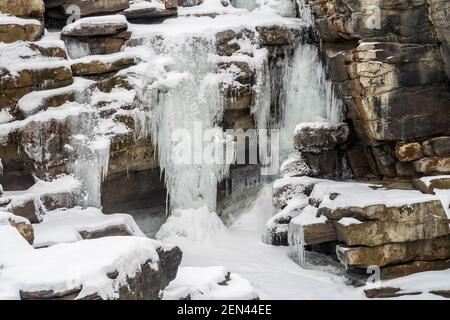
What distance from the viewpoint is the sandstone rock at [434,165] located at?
10828 mm

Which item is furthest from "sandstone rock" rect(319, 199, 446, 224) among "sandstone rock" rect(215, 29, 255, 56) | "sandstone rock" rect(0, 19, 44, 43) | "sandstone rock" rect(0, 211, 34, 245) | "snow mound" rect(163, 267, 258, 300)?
"sandstone rock" rect(0, 19, 44, 43)

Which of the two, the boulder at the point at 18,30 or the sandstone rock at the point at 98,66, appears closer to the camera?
the boulder at the point at 18,30

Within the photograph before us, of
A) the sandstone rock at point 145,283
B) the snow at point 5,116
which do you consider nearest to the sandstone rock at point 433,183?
the sandstone rock at point 145,283

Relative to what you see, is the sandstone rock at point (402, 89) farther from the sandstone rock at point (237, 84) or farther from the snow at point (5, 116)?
the snow at point (5, 116)

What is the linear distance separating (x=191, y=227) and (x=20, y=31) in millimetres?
5520

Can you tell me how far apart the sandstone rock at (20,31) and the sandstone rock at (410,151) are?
8.09 meters

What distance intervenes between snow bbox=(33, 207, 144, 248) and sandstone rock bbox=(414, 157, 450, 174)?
574 cm

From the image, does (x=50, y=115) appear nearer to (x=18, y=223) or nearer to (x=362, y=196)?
(x=18, y=223)

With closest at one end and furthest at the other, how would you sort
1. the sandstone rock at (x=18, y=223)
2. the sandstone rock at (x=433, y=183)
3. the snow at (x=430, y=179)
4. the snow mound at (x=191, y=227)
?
1. the sandstone rock at (x=18, y=223)
2. the sandstone rock at (x=433, y=183)
3. the snow at (x=430, y=179)
4. the snow mound at (x=191, y=227)

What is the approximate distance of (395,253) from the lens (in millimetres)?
9969

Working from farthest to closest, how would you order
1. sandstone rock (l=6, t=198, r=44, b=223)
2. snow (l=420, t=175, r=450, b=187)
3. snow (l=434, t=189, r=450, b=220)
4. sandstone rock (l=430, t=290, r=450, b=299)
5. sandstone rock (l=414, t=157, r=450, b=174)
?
sandstone rock (l=414, t=157, r=450, b=174), snow (l=420, t=175, r=450, b=187), snow (l=434, t=189, r=450, b=220), sandstone rock (l=6, t=198, r=44, b=223), sandstone rock (l=430, t=290, r=450, b=299)

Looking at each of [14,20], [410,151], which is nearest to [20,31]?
[14,20]

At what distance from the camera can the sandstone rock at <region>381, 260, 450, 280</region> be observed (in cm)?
991

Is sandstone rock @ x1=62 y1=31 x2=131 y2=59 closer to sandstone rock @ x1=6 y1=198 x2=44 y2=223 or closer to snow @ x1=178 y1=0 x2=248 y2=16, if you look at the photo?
snow @ x1=178 y1=0 x2=248 y2=16
